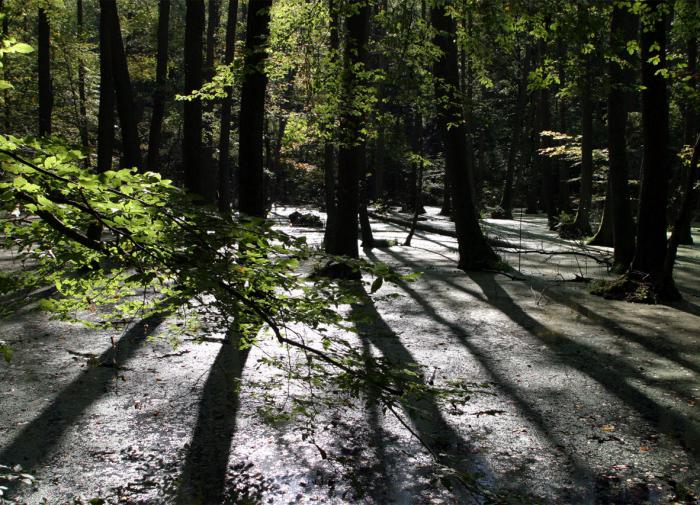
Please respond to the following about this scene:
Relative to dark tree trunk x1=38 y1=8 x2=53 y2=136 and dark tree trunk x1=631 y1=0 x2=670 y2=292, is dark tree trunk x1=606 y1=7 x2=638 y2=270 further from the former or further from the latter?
dark tree trunk x1=38 y1=8 x2=53 y2=136

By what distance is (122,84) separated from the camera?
1339cm

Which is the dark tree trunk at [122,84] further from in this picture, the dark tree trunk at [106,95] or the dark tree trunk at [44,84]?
the dark tree trunk at [44,84]

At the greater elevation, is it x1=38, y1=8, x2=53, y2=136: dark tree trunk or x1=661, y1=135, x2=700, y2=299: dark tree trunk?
x1=38, y1=8, x2=53, y2=136: dark tree trunk

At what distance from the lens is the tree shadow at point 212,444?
12.1 ft

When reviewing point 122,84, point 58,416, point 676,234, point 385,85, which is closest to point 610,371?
point 676,234

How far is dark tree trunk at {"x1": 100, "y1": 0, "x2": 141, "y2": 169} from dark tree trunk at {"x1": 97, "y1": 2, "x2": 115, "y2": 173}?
66 millimetres

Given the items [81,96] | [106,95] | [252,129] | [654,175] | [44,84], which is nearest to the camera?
[252,129]

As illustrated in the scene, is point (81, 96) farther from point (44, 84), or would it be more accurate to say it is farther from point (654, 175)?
point (654, 175)

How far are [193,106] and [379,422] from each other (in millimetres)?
7472

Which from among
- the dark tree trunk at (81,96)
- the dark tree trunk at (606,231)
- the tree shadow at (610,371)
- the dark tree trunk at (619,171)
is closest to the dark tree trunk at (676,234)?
the tree shadow at (610,371)

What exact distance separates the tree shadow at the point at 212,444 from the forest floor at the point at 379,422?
15mm

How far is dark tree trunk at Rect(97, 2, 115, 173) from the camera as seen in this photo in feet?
41.6

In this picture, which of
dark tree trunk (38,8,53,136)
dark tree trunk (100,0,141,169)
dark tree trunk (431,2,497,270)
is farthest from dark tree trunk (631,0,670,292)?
dark tree trunk (38,8,53,136)

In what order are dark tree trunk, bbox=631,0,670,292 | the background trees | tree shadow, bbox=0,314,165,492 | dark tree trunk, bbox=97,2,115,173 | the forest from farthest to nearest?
dark tree trunk, bbox=97,2,115,173 → dark tree trunk, bbox=631,0,670,292 → the background trees → tree shadow, bbox=0,314,165,492 → the forest
